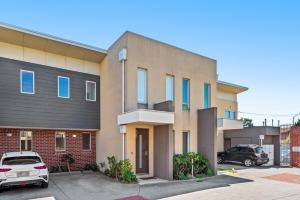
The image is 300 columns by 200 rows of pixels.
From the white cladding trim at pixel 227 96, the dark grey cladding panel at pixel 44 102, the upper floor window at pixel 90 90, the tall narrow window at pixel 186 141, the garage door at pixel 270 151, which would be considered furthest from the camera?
the white cladding trim at pixel 227 96

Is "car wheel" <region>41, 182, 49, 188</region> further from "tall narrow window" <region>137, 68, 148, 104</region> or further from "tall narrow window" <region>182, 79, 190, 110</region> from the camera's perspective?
"tall narrow window" <region>182, 79, 190, 110</region>

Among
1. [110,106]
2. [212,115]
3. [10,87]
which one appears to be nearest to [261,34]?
[212,115]

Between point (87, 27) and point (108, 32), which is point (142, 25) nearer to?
point (108, 32)

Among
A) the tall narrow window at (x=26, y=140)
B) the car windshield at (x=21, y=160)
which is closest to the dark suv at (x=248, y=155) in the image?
the tall narrow window at (x=26, y=140)

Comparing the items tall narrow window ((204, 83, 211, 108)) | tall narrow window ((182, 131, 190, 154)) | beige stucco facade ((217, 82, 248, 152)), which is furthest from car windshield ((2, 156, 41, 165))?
beige stucco facade ((217, 82, 248, 152))

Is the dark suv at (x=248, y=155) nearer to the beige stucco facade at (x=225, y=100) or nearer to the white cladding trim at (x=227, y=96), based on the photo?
the beige stucco facade at (x=225, y=100)

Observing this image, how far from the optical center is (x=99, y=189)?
10594 millimetres

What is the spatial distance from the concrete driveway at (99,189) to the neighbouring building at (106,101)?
142 centimetres

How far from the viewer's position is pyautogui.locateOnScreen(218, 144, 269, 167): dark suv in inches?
768

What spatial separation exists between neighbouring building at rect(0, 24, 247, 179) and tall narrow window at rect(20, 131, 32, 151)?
49 millimetres

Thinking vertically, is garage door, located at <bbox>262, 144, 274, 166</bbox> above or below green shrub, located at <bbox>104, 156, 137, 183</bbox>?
below

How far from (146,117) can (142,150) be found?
8.75 feet

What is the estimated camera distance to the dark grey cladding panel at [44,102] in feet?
40.3

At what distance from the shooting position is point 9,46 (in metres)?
12.6
